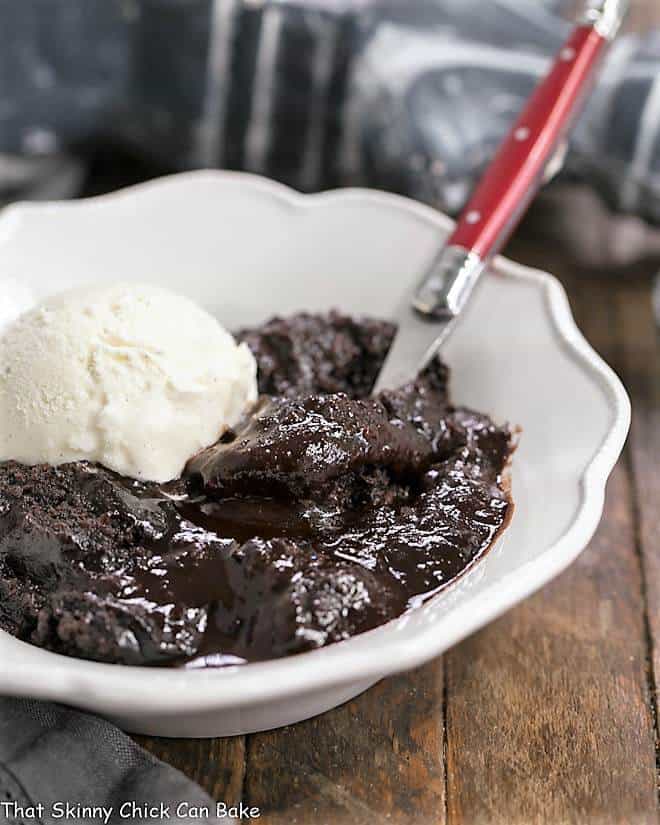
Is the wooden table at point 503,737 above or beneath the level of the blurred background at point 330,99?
beneath

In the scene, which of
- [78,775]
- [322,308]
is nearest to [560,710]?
[78,775]

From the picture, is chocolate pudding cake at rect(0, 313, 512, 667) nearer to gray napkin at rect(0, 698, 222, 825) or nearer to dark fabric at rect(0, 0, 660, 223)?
gray napkin at rect(0, 698, 222, 825)

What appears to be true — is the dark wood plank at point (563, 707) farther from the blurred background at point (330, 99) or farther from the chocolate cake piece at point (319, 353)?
the blurred background at point (330, 99)

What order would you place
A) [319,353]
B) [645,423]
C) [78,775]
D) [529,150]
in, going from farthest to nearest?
[645,423], [529,150], [319,353], [78,775]

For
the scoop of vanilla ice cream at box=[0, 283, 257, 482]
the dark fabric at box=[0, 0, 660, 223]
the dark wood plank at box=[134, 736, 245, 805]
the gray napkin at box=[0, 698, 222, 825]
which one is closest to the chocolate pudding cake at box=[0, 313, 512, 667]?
the scoop of vanilla ice cream at box=[0, 283, 257, 482]

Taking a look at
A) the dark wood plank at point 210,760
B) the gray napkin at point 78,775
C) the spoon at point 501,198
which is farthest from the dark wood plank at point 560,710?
the spoon at point 501,198

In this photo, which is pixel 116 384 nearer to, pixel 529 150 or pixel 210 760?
pixel 210 760

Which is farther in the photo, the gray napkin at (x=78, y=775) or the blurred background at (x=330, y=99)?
the blurred background at (x=330, y=99)
